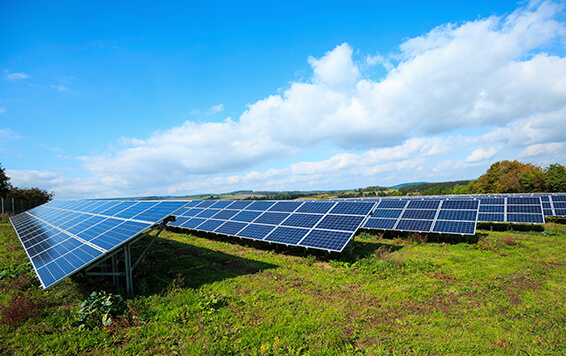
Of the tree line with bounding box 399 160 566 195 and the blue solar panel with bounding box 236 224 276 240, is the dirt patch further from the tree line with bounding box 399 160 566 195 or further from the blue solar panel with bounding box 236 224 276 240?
the tree line with bounding box 399 160 566 195

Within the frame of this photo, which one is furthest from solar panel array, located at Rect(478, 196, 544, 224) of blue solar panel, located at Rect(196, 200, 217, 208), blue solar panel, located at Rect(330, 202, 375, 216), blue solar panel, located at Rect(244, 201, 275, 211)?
blue solar panel, located at Rect(196, 200, 217, 208)

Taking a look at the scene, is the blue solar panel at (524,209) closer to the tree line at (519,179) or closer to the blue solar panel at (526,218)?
the blue solar panel at (526,218)

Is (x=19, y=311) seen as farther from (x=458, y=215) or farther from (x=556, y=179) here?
(x=556, y=179)

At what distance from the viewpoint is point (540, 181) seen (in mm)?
63656

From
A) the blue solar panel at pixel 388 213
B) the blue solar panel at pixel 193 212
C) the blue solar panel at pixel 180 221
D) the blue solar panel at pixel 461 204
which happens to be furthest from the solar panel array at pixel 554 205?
the blue solar panel at pixel 180 221

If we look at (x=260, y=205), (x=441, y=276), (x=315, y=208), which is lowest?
(x=441, y=276)

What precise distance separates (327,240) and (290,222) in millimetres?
4297

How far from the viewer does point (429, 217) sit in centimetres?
2128

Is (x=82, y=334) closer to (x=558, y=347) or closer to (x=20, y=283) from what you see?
(x=20, y=283)

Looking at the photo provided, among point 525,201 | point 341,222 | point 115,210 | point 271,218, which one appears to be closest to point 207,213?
point 271,218

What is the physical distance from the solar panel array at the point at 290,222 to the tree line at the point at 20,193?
152 ft

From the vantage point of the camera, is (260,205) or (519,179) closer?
(260,205)

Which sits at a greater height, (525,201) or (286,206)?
(286,206)

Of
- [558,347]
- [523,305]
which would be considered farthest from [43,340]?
[523,305]
